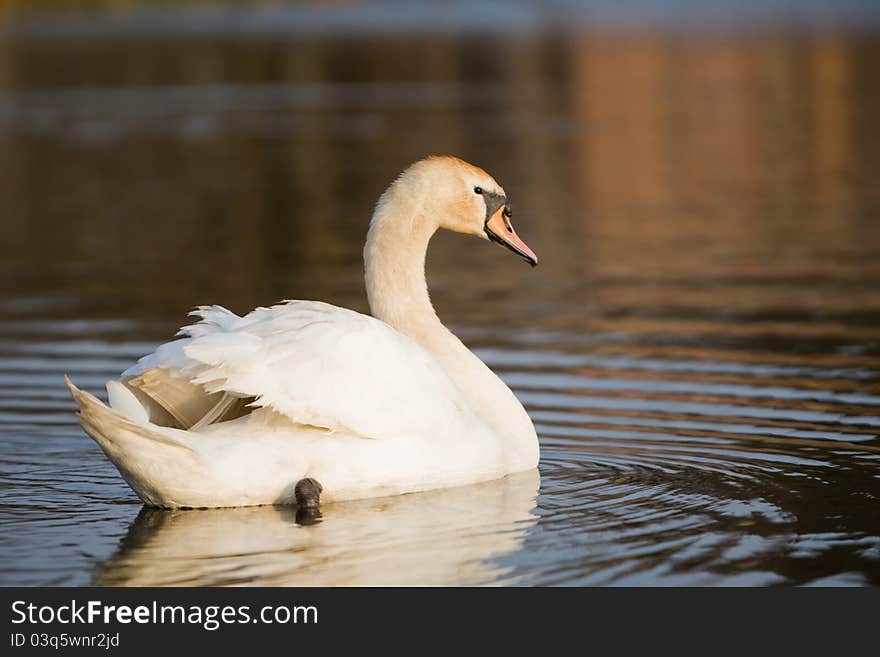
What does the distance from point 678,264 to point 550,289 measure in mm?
1612

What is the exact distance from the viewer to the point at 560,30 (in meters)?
74.7

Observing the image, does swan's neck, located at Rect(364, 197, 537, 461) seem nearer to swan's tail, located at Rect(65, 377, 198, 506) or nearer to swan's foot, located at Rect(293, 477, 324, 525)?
swan's foot, located at Rect(293, 477, 324, 525)

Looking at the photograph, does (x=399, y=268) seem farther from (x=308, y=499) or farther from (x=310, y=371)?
(x=308, y=499)

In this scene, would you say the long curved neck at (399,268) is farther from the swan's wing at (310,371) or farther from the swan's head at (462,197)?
the swan's wing at (310,371)

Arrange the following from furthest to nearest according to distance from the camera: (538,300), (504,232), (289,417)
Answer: (538,300)
(504,232)
(289,417)

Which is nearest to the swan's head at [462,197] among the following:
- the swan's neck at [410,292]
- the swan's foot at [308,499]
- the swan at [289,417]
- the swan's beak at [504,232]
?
the swan's beak at [504,232]

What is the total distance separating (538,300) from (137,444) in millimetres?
7241

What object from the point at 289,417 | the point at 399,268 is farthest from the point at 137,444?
the point at 399,268

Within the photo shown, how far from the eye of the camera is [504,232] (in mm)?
9930

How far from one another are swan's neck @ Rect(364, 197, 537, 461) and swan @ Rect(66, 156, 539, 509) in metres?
0.37

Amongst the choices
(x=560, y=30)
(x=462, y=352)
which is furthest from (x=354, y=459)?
(x=560, y=30)

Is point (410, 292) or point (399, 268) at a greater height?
point (399, 268)

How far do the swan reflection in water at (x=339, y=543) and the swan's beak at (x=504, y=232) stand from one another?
5.12 feet

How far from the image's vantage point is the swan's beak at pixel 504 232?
9891mm
